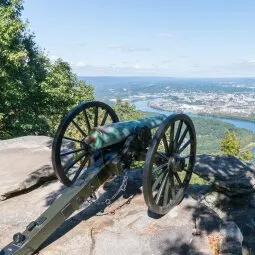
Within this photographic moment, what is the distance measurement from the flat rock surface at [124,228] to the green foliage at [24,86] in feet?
39.0

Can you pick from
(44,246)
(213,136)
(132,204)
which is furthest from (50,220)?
(213,136)

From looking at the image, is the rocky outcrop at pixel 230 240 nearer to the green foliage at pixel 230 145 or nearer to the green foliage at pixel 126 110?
the green foliage at pixel 230 145

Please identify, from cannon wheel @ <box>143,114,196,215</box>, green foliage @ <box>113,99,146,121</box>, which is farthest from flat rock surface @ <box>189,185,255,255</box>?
green foliage @ <box>113,99,146,121</box>

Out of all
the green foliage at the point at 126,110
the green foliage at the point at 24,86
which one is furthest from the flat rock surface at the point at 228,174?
the green foliage at the point at 126,110

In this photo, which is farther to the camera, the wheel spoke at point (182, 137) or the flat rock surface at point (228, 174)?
the flat rock surface at point (228, 174)

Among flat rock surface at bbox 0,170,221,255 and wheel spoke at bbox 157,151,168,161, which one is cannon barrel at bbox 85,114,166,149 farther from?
flat rock surface at bbox 0,170,221,255

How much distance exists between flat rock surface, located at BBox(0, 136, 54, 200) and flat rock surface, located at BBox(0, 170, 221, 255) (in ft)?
1.67

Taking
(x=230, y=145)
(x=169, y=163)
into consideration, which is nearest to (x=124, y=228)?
(x=169, y=163)

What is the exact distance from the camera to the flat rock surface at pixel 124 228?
5.46 metres

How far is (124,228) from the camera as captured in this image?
19.5 feet

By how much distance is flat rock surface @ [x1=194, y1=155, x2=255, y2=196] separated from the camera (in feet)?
31.7

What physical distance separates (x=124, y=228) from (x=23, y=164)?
3.72 metres

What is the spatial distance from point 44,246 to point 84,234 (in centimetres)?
63

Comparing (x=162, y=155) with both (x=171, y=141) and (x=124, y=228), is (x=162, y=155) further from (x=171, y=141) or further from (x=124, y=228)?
(x=124, y=228)
